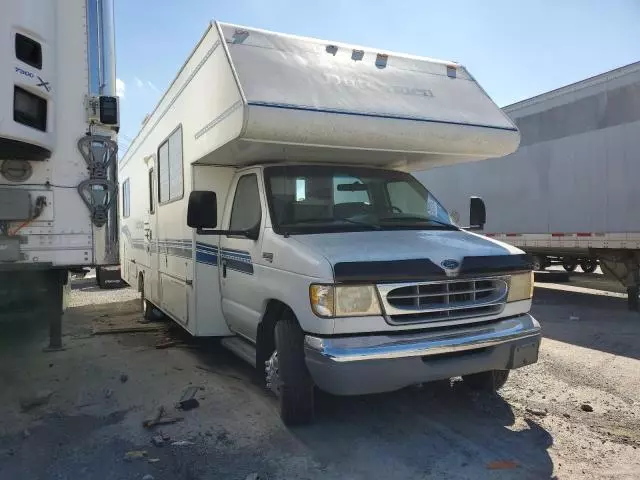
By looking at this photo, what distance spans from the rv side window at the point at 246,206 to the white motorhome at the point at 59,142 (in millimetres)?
1105

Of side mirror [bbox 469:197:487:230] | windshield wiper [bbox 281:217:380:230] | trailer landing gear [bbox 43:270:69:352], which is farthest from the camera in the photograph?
side mirror [bbox 469:197:487:230]

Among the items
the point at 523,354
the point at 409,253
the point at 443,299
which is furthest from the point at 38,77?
the point at 523,354

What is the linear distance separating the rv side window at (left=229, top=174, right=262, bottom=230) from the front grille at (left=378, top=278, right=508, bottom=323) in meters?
1.51

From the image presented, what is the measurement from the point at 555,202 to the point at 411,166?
5528mm

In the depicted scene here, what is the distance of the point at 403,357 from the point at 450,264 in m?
0.75

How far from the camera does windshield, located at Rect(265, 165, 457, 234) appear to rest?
468cm

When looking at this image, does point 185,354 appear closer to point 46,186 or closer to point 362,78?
point 46,186

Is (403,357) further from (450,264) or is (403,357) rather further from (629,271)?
(629,271)

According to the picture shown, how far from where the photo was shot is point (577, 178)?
1001 centimetres

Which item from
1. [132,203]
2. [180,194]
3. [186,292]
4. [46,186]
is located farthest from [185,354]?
[132,203]

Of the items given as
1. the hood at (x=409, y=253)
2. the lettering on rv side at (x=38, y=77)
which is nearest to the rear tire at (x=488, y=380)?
the hood at (x=409, y=253)

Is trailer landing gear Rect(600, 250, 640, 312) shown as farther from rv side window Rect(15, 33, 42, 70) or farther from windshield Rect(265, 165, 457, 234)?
rv side window Rect(15, 33, 42, 70)

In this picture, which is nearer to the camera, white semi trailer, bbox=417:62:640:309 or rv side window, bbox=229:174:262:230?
rv side window, bbox=229:174:262:230

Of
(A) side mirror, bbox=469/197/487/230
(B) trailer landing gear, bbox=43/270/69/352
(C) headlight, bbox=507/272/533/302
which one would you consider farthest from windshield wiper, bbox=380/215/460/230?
(B) trailer landing gear, bbox=43/270/69/352
